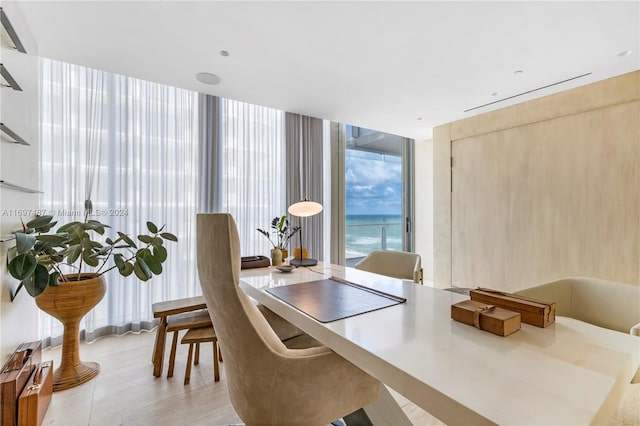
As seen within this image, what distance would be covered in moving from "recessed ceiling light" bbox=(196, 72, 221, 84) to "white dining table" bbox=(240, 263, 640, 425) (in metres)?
2.47

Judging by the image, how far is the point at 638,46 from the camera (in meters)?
2.14

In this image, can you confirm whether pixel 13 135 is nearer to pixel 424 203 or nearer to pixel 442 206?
pixel 442 206

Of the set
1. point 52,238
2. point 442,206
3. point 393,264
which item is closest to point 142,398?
point 52,238

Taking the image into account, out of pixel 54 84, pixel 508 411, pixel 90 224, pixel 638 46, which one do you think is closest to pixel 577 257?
pixel 638 46

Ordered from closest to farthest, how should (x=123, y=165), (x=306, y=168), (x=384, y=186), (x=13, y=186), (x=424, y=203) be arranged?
(x=13, y=186), (x=123, y=165), (x=306, y=168), (x=424, y=203), (x=384, y=186)

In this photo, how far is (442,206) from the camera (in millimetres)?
4273

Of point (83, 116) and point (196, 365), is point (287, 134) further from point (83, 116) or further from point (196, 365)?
point (196, 365)

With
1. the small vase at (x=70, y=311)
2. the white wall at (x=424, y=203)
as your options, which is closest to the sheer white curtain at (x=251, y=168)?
the small vase at (x=70, y=311)

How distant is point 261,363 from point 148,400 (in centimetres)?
141

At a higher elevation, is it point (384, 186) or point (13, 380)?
point (384, 186)

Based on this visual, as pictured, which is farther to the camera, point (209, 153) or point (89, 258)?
point (209, 153)

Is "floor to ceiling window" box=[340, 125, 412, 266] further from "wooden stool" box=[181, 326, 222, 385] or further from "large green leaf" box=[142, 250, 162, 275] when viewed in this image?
"large green leaf" box=[142, 250, 162, 275]

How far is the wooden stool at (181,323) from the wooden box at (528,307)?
1889mm

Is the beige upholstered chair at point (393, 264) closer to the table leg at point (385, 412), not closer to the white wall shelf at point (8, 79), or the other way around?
the table leg at point (385, 412)
